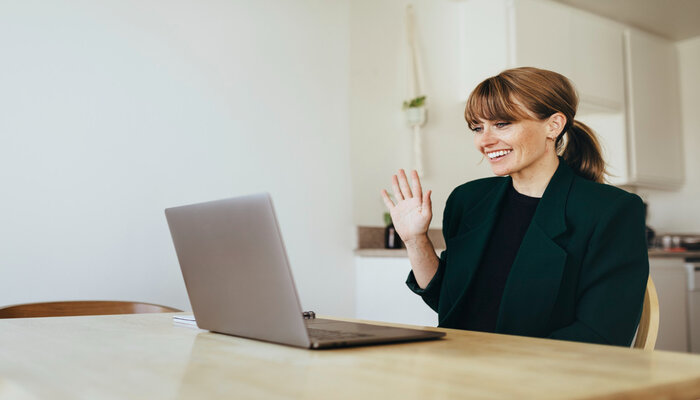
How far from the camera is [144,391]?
63 cm

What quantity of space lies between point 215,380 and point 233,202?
0.97 feet

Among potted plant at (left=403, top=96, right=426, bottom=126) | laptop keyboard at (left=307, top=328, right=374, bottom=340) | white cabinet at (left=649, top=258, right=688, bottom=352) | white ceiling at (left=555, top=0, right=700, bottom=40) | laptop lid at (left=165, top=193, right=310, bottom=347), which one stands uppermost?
white ceiling at (left=555, top=0, right=700, bottom=40)

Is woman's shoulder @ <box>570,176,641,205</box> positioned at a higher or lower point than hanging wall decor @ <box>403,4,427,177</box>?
lower

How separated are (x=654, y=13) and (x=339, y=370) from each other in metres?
4.24

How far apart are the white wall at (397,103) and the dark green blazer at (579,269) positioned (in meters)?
1.96

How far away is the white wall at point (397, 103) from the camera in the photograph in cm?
342

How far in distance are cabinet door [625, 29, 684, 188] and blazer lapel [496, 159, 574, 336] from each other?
3202mm

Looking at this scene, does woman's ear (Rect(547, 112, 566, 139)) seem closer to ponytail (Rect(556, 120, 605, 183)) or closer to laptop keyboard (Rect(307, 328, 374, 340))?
ponytail (Rect(556, 120, 605, 183))

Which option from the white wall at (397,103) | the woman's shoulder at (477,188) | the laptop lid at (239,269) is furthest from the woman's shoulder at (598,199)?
the white wall at (397,103)

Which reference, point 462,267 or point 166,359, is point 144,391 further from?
point 462,267

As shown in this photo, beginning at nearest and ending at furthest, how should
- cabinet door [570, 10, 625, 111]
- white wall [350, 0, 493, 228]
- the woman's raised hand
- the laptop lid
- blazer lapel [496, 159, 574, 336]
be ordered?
the laptop lid
blazer lapel [496, 159, 574, 336]
the woman's raised hand
white wall [350, 0, 493, 228]
cabinet door [570, 10, 625, 111]

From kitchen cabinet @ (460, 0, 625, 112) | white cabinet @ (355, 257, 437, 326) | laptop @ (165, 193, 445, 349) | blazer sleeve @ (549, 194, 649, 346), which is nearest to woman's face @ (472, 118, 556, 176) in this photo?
blazer sleeve @ (549, 194, 649, 346)

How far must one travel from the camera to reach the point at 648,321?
126 cm

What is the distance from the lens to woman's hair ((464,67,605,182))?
5.06 ft
